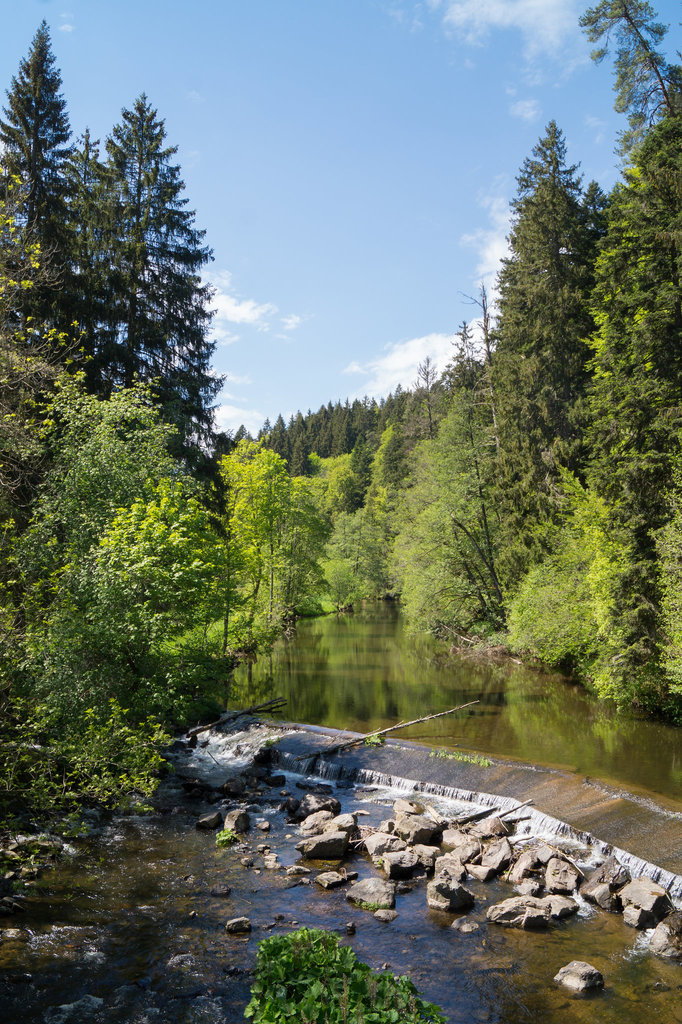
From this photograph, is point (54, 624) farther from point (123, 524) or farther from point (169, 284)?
point (169, 284)

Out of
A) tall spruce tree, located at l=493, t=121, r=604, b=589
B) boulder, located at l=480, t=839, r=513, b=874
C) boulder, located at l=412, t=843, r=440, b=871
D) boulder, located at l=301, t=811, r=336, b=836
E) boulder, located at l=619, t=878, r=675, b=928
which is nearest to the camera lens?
boulder, located at l=619, t=878, r=675, b=928

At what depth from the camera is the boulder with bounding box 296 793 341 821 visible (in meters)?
14.1

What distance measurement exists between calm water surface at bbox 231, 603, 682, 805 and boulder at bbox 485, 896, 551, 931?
16.5 feet

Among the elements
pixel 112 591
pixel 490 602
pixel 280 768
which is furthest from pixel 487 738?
Answer: pixel 490 602

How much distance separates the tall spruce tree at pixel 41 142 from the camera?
750 inches

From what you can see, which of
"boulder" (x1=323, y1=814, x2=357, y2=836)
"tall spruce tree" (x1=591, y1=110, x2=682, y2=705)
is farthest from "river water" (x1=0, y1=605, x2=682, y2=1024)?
"tall spruce tree" (x1=591, y1=110, x2=682, y2=705)

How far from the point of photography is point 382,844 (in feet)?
40.0

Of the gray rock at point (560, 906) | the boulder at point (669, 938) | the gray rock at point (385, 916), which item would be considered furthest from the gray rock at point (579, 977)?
the gray rock at point (385, 916)

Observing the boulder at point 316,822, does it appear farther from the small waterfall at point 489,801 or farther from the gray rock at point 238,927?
the gray rock at point 238,927

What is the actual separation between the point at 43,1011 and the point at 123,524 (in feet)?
28.9

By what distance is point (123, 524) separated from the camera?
46.1 feet

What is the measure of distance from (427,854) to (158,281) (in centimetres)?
2154

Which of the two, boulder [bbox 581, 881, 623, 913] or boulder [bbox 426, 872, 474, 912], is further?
boulder [bbox 426, 872, 474, 912]

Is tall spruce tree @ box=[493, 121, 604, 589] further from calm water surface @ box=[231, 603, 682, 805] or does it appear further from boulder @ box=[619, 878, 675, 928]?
boulder @ box=[619, 878, 675, 928]
